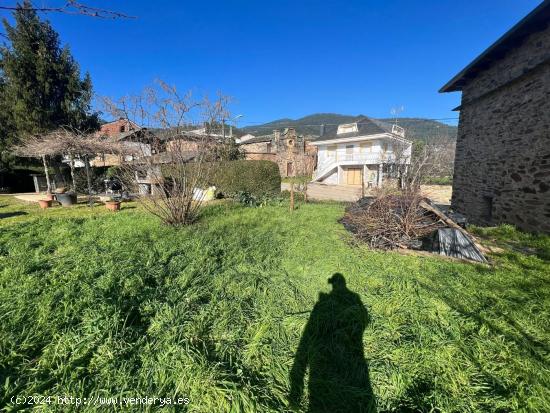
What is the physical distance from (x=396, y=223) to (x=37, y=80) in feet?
67.0

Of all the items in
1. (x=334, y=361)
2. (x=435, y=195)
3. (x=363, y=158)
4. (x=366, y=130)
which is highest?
(x=366, y=130)

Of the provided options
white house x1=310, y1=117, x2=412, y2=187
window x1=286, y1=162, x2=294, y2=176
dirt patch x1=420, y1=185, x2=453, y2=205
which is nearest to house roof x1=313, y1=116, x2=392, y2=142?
white house x1=310, y1=117, x2=412, y2=187

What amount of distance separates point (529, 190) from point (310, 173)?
70.4 ft

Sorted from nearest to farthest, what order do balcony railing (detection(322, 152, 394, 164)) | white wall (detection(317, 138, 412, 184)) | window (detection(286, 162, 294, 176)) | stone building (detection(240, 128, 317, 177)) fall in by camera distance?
balcony railing (detection(322, 152, 394, 164)), white wall (detection(317, 138, 412, 184)), stone building (detection(240, 128, 317, 177)), window (detection(286, 162, 294, 176))

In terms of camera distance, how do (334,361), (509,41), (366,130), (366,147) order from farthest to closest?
(366,130) → (366,147) → (509,41) → (334,361)

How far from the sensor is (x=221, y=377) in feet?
6.25

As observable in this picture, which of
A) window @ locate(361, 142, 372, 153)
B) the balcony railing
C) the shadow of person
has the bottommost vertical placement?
the shadow of person

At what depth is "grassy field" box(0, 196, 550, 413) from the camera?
1.85m

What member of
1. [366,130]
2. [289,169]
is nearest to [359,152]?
[366,130]

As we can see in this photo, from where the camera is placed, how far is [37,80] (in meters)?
13.7

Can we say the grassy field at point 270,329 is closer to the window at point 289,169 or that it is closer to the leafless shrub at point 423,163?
the leafless shrub at point 423,163

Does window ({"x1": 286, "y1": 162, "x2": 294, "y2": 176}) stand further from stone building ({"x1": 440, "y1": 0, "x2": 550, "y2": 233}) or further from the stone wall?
the stone wall

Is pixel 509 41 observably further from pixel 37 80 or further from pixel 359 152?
pixel 37 80

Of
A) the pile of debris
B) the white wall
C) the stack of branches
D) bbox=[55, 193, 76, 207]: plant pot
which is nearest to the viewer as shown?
the pile of debris
